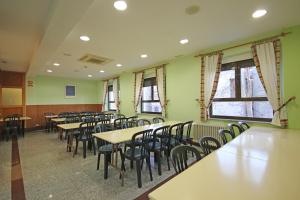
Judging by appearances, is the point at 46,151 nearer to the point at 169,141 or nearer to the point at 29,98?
the point at 169,141

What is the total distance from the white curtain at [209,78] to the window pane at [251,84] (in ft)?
1.87

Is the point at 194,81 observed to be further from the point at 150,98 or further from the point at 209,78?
the point at 150,98

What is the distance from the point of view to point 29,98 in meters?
7.02

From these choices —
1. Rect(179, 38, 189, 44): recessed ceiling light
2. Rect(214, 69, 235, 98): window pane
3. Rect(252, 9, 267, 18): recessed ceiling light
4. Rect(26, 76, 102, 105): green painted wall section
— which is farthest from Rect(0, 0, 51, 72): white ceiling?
Rect(214, 69, 235, 98): window pane

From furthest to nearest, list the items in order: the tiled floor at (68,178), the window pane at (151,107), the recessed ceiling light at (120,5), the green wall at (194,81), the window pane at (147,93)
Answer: the window pane at (147,93), the window pane at (151,107), the green wall at (194,81), the tiled floor at (68,178), the recessed ceiling light at (120,5)

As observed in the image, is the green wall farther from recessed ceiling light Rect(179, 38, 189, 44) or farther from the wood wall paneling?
the wood wall paneling

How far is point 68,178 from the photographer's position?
105 inches

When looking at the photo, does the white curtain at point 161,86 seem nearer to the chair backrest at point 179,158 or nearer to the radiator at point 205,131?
the radiator at point 205,131

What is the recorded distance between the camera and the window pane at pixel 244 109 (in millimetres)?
3235

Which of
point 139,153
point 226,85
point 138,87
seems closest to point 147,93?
point 138,87

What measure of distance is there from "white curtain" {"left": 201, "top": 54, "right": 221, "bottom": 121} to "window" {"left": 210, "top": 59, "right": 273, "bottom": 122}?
193mm

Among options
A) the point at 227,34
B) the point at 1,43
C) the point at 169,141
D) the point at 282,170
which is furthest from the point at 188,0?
the point at 1,43

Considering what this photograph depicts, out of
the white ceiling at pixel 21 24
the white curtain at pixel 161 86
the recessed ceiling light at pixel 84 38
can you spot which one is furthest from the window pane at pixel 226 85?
the white ceiling at pixel 21 24

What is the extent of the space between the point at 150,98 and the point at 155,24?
3.46m
